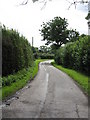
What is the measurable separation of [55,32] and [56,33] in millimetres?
453

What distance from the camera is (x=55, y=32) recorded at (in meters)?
78.4

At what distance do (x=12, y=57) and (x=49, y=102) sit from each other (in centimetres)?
1000

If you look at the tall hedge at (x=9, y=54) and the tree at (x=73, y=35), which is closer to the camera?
the tall hedge at (x=9, y=54)

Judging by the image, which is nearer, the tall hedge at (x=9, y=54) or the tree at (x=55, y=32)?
the tall hedge at (x=9, y=54)

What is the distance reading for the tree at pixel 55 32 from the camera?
258 feet

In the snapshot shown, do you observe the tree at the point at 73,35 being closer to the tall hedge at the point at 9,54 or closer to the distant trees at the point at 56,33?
the distant trees at the point at 56,33

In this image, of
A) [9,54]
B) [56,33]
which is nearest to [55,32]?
[56,33]

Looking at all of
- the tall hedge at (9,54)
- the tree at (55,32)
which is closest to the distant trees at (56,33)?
the tree at (55,32)

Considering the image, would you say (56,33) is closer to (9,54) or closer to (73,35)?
(73,35)

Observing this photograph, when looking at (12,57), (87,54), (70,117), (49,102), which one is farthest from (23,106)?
(87,54)

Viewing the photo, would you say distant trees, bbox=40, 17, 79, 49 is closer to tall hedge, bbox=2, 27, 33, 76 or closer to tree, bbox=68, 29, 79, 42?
tree, bbox=68, 29, 79, 42

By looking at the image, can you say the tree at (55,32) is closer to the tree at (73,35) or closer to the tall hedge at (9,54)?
the tree at (73,35)

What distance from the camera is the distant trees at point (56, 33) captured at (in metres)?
→ 78.6

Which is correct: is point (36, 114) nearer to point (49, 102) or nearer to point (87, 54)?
point (49, 102)
